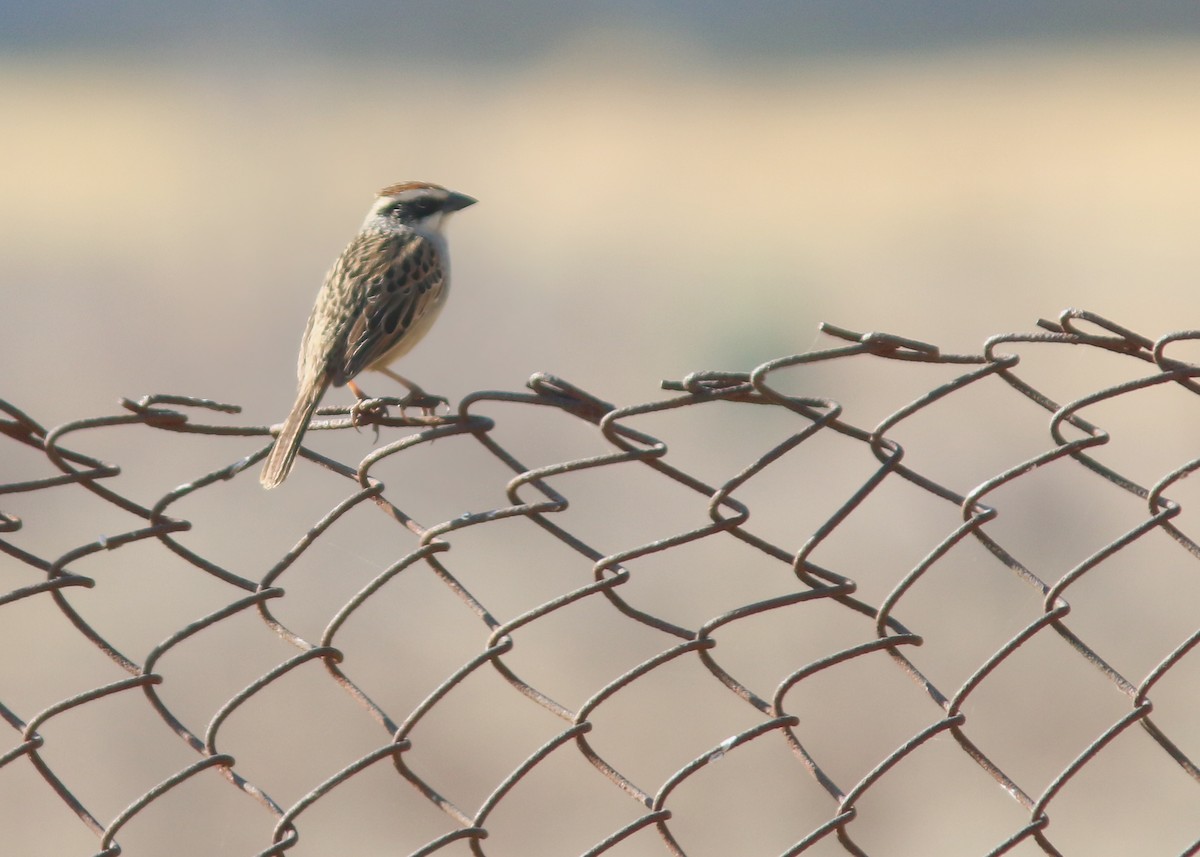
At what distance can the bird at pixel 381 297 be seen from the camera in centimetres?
513

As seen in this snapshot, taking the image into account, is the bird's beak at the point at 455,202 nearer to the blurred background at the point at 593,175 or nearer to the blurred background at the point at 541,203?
the blurred background at the point at 541,203

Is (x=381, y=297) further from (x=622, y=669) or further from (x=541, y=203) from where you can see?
(x=541, y=203)

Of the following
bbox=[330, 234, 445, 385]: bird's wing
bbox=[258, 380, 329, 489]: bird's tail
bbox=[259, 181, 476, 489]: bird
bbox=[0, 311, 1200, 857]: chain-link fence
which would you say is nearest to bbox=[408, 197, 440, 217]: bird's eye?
bbox=[259, 181, 476, 489]: bird

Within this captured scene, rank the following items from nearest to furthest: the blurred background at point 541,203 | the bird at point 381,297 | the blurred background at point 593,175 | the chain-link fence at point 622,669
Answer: the bird at point 381,297 < the chain-link fence at point 622,669 < the blurred background at point 541,203 < the blurred background at point 593,175

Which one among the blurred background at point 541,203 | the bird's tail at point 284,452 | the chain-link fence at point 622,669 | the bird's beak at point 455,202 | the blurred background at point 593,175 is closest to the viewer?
the bird's tail at point 284,452

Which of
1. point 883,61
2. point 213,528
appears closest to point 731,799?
point 213,528

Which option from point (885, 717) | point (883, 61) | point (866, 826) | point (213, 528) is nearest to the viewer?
point (866, 826)

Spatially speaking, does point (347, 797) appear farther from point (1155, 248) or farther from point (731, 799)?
point (1155, 248)

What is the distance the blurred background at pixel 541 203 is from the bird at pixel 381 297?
0.76 meters

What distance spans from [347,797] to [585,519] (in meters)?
3.61

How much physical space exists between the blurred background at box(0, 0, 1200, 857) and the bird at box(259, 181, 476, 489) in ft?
2.51

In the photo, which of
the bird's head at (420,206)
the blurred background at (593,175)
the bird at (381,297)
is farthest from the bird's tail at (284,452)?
the blurred background at (593,175)

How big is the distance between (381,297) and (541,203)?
18521 mm

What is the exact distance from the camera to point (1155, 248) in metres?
19.0
